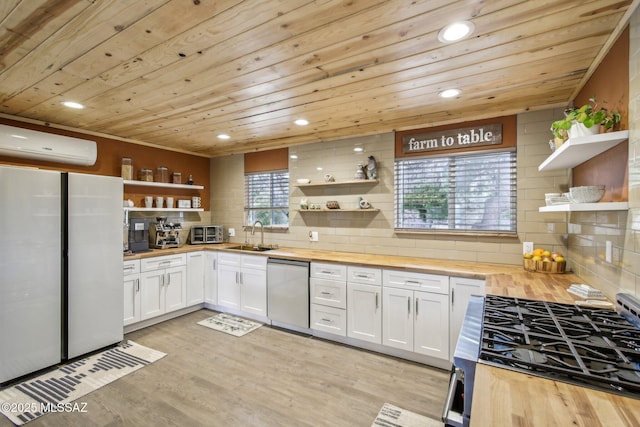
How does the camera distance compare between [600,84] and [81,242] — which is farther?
[81,242]

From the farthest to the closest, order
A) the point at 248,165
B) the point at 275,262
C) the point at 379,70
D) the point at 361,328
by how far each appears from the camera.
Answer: the point at 248,165 → the point at 275,262 → the point at 361,328 → the point at 379,70

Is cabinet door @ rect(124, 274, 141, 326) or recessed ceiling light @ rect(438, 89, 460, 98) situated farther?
cabinet door @ rect(124, 274, 141, 326)

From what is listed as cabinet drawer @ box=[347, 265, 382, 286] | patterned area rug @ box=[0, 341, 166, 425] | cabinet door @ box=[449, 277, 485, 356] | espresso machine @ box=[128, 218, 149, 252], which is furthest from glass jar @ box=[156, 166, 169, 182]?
cabinet door @ box=[449, 277, 485, 356]

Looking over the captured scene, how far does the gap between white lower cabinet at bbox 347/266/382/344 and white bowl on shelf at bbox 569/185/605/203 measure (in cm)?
174

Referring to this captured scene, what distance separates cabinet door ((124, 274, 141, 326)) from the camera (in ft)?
11.7

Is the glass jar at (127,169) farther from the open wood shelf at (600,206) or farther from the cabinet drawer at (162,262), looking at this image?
the open wood shelf at (600,206)

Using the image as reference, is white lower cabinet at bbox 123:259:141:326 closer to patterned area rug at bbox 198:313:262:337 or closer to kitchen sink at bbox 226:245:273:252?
patterned area rug at bbox 198:313:262:337

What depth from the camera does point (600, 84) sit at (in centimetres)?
198

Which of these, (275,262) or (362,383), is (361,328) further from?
(275,262)

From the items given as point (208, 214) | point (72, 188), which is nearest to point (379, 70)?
point (72, 188)

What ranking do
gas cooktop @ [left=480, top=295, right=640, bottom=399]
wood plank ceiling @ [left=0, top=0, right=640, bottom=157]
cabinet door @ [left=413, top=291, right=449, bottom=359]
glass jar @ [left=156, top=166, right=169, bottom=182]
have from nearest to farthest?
gas cooktop @ [left=480, top=295, right=640, bottom=399] < wood plank ceiling @ [left=0, top=0, right=640, bottom=157] < cabinet door @ [left=413, top=291, right=449, bottom=359] < glass jar @ [left=156, top=166, right=169, bottom=182]

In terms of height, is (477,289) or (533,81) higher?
(533,81)

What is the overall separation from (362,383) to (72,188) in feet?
10.4

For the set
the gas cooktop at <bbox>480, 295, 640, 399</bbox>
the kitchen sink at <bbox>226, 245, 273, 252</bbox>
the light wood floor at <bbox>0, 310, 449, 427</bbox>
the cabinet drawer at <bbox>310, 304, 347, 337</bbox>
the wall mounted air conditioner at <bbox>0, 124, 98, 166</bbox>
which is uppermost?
the wall mounted air conditioner at <bbox>0, 124, 98, 166</bbox>
